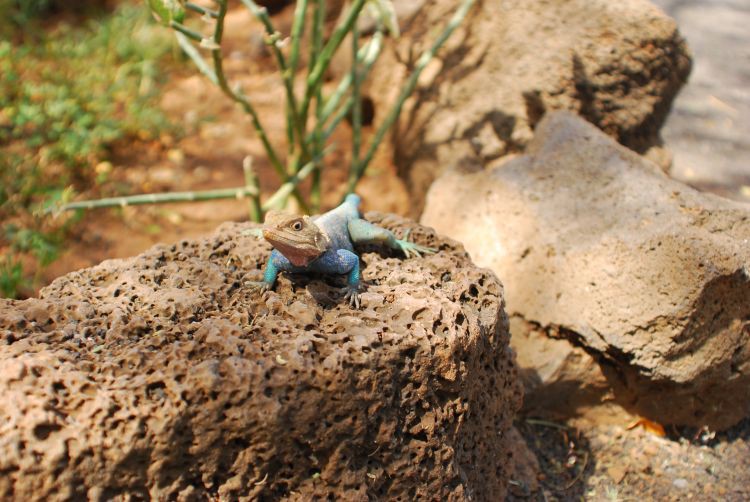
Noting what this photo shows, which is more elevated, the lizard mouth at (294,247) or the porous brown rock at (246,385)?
the lizard mouth at (294,247)

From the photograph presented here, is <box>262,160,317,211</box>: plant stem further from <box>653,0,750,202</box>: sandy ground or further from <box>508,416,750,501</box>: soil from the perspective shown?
<box>653,0,750,202</box>: sandy ground

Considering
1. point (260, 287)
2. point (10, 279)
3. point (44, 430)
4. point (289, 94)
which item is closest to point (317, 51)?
point (289, 94)

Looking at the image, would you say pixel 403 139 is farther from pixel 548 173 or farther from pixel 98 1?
pixel 98 1

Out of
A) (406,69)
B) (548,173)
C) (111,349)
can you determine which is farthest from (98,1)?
(111,349)

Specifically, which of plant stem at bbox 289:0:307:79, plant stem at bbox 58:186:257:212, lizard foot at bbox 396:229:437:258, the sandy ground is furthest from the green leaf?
the sandy ground

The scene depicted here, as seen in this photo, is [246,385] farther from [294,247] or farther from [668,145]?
[668,145]

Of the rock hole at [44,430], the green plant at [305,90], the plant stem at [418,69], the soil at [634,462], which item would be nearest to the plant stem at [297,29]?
the green plant at [305,90]

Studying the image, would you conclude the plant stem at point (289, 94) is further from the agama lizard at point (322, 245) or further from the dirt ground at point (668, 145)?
the agama lizard at point (322, 245)

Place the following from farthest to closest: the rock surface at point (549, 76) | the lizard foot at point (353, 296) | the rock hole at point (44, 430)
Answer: the rock surface at point (549, 76), the lizard foot at point (353, 296), the rock hole at point (44, 430)
